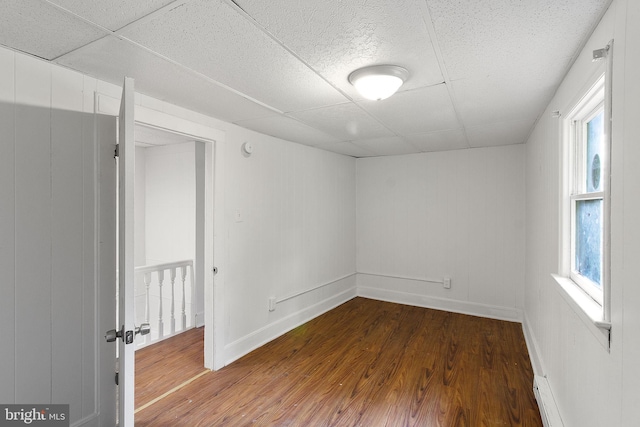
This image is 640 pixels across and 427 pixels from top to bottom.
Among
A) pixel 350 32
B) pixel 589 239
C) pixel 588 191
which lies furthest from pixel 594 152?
pixel 350 32

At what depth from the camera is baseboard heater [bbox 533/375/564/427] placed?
1.82 m

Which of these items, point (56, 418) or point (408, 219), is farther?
point (408, 219)

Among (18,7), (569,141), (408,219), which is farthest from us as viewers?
(408,219)

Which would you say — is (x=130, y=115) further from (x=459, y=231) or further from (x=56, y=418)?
(x=459, y=231)

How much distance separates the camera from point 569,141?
1.94m

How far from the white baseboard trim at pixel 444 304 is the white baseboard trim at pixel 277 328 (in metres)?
0.47

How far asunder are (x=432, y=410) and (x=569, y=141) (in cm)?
197

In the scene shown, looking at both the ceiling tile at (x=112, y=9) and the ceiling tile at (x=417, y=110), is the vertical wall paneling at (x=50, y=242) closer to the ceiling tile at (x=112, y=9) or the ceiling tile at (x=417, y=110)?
the ceiling tile at (x=112, y=9)

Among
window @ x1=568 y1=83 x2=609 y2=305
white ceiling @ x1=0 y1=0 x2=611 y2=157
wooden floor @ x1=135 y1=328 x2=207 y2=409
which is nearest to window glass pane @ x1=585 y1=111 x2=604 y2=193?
window @ x1=568 y1=83 x2=609 y2=305

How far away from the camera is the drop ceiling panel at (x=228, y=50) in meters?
1.32

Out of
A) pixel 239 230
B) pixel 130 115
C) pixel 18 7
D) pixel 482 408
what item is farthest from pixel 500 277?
pixel 18 7

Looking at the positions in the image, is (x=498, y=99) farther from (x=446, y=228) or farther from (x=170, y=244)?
(x=170, y=244)

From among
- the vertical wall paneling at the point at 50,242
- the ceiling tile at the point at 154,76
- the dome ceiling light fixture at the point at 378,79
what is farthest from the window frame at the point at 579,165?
the vertical wall paneling at the point at 50,242

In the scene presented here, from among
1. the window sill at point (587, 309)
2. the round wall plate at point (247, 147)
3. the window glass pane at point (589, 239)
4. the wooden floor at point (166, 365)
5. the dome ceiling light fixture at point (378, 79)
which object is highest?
the dome ceiling light fixture at point (378, 79)
